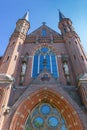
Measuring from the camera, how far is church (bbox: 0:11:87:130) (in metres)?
10.9

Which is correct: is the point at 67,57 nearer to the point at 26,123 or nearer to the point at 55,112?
the point at 55,112

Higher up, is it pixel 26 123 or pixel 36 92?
pixel 36 92

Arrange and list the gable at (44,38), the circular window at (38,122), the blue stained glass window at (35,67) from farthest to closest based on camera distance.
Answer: the gable at (44,38)
the blue stained glass window at (35,67)
the circular window at (38,122)

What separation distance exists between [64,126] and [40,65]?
6.97 meters

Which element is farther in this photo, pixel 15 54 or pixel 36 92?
pixel 15 54

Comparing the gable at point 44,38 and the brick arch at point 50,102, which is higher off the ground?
the gable at point 44,38

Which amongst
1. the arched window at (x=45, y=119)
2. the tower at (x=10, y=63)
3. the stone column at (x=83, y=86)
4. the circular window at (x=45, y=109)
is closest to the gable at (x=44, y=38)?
the tower at (x=10, y=63)

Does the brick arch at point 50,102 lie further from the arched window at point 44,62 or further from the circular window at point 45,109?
the arched window at point 44,62

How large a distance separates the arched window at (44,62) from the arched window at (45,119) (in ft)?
12.4

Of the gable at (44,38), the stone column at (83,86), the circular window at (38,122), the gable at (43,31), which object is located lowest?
the circular window at (38,122)

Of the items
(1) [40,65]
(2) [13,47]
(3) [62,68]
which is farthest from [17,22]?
(3) [62,68]

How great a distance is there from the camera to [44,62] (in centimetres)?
1527

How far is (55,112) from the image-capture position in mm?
11836

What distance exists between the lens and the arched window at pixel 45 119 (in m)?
11.0
